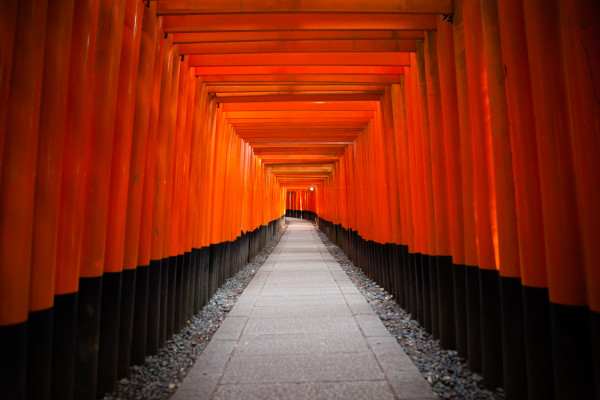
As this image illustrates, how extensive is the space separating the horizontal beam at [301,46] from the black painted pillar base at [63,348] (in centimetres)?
314

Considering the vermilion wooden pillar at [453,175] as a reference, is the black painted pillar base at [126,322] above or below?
below

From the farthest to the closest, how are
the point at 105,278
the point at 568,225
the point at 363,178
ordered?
the point at 363,178 < the point at 105,278 < the point at 568,225

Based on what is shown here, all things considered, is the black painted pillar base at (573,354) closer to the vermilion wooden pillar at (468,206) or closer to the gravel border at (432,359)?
the gravel border at (432,359)

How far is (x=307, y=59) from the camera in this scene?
14.3ft

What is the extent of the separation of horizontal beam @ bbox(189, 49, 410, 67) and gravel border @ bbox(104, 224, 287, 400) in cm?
349

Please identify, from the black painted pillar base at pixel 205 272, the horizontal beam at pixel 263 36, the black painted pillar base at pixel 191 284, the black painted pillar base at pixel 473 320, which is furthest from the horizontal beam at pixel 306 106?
the black painted pillar base at pixel 473 320

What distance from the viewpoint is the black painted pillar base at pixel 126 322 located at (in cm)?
277

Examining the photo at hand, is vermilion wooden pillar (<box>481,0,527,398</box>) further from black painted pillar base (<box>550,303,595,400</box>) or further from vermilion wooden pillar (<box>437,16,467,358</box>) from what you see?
vermilion wooden pillar (<box>437,16,467,358</box>)

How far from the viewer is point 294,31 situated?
12.4ft

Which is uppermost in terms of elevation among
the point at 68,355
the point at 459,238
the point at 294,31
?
the point at 294,31

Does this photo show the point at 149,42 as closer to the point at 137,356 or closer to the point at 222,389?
the point at 137,356

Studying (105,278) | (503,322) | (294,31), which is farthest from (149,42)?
(503,322)

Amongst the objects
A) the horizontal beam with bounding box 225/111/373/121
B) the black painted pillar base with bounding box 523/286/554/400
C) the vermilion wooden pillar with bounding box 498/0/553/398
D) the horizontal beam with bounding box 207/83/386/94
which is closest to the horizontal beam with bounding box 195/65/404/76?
the horizontal beam with bounding box 207/83/386/94

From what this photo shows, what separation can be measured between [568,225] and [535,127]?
63cm
